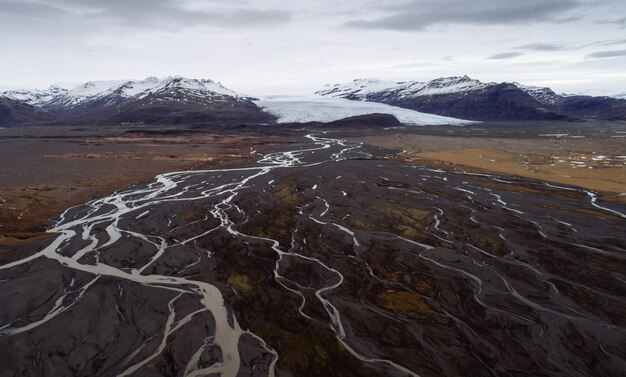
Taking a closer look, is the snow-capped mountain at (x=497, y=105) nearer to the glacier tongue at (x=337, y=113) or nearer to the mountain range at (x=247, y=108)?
the mountain range at (x=247, y=108)

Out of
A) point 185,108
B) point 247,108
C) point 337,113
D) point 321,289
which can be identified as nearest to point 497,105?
point 337,113

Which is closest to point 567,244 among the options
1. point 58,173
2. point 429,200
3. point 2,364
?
point 429,200

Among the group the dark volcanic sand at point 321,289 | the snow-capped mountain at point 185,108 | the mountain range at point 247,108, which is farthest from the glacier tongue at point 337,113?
the dark volcanic sand at point 321,289

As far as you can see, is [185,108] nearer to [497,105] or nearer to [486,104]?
[486,104]

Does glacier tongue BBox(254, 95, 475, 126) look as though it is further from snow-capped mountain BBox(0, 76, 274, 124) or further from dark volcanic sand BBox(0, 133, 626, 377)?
dark volcanic sand BBox(0, 133, 626, 377)

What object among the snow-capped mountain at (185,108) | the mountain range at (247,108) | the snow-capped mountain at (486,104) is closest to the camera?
the snow-capped mountain at (185,108)

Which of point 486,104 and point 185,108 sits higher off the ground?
point 486,104

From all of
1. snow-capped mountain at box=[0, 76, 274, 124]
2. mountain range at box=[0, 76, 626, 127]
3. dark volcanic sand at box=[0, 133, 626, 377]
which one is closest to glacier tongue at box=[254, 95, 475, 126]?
mountain range at box=[0, 76, 626, 127]

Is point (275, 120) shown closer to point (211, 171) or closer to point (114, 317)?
point (211, 171)
